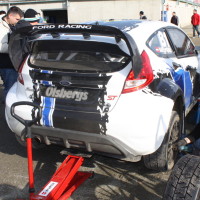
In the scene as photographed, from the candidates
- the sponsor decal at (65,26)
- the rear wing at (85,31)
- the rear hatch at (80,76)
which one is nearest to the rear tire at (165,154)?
the rear hatch at (80,76)

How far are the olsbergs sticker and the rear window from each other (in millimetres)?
222

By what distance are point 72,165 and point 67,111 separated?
59 centimetres

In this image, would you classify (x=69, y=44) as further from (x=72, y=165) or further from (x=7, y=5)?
(x=7, y=5)

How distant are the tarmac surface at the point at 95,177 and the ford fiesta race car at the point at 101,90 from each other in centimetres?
25

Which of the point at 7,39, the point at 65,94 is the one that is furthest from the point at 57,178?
the point at 7,39

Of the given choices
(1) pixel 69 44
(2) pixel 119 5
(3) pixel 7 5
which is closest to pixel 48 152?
(1) pixel 69 44

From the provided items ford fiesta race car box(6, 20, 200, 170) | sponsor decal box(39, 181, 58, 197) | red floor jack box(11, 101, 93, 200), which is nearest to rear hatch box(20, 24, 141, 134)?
ford fiesta race car box(6, 20, 200, 170)

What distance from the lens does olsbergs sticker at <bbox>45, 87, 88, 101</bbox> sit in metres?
3.07

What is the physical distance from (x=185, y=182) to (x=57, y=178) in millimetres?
1322

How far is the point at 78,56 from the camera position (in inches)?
127

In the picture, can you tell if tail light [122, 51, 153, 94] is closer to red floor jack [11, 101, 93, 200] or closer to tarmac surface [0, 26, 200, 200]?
red floor jack [11, 101, 93, 200]

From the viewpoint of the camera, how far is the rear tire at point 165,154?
3230 mm

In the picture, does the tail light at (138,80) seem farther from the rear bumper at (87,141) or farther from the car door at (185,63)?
the car door at (185,63)

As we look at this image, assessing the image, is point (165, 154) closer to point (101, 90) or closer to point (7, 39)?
point (101, 90)
